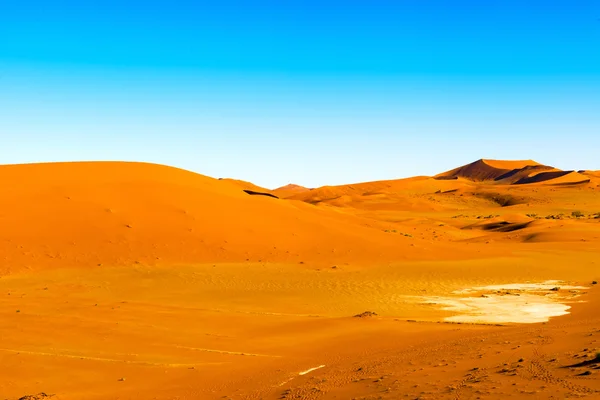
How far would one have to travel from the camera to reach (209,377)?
1192 centimetres

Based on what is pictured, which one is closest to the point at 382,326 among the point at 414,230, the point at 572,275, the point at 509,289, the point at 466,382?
the point at 466,382

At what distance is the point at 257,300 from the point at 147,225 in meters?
11.4

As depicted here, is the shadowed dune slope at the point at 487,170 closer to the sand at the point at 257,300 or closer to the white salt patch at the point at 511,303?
the sand at the point at 257,300

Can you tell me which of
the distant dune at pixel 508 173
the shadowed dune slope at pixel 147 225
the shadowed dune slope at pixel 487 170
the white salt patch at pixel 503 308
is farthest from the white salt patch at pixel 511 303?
the shadowed dune slope at pixel 487 170

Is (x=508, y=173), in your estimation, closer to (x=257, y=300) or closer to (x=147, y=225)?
(x=147, y=225)

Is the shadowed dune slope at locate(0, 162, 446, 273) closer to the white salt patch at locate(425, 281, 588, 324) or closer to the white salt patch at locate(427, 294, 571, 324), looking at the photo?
the white salt patch at locate(425, 281, 588, 324)

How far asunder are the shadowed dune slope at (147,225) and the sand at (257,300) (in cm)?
12

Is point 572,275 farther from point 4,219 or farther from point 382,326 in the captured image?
point 4,219

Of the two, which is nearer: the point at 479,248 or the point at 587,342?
the point at 587,342

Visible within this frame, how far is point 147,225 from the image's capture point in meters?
30.6

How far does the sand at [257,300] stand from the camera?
11.0 meters

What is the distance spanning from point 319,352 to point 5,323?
7.70 metres

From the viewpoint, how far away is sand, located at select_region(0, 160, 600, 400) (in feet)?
36.0

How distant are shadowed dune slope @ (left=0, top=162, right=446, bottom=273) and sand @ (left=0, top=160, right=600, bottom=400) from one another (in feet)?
0.39
